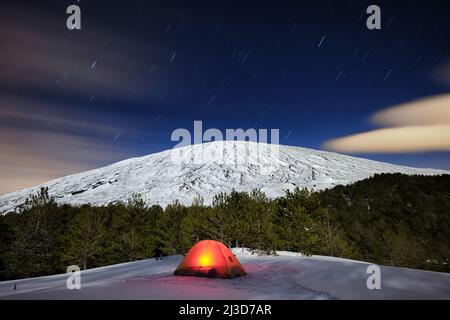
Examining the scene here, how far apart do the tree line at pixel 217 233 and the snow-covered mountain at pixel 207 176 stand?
256 feet

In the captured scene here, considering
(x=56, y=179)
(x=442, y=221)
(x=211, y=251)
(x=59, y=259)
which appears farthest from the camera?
(x=56, y=179)

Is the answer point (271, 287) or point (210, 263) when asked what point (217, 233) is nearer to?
point (210, 263)

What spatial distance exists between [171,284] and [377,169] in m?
180

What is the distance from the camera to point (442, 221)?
56.9 meters

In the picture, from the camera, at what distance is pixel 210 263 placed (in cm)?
1212

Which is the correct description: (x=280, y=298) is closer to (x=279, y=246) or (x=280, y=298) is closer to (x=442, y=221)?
(x=279, y=246)

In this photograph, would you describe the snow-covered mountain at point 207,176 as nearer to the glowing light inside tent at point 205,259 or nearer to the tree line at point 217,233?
→ the tree line at point 217,233

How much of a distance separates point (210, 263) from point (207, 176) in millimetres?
156662

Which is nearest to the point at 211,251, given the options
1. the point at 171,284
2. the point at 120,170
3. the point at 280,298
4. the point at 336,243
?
the point at 171,284

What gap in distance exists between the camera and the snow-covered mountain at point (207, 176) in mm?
142250

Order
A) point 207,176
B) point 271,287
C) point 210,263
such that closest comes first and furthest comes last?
1. point 271,287
2. point 210,263
3. point 207,176

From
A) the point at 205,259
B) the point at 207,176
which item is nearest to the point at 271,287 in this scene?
the point at 205,259

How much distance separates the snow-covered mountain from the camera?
142250 mm

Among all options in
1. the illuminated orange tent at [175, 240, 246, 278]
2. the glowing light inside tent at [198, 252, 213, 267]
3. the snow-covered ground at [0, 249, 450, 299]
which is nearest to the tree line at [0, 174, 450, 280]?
the illuminated orange tent at [175, 240, 246, 278]
